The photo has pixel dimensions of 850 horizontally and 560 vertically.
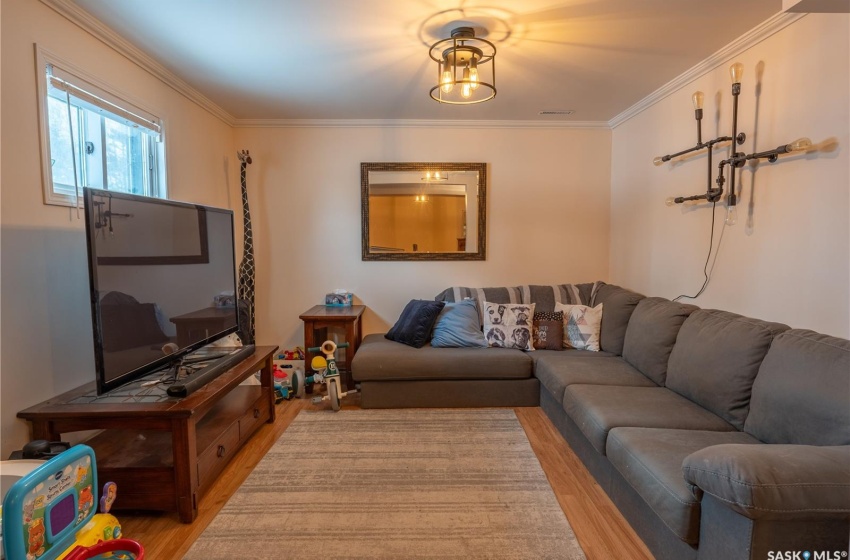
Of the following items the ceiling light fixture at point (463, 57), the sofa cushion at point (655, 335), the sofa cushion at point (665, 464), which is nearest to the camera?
the sofa cushion at point (665, 464)

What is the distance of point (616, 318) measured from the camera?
10.8 ft

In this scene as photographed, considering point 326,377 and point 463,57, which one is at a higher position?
point 463,57

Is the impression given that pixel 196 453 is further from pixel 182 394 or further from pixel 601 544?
pixel 601 544

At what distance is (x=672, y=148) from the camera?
3162mm

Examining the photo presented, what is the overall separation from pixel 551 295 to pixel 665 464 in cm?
231

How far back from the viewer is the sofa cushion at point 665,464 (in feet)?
4.80

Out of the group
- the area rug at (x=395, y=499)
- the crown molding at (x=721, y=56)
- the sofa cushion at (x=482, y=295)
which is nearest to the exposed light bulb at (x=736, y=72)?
the crown molding at (x=721, y=56)

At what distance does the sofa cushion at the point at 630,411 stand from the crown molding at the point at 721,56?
79.2 inches

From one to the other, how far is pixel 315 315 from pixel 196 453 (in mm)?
1621

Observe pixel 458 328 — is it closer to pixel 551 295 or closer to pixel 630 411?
pixel 551 295

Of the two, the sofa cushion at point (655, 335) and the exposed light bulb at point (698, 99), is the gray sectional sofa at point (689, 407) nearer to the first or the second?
the sofa cushion at point (655, 335)

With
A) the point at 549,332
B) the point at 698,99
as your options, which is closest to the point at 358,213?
the point at 549,332

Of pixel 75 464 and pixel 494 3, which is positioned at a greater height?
pixel 494 3

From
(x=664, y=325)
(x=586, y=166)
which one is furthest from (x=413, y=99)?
(x=664, y=325)
